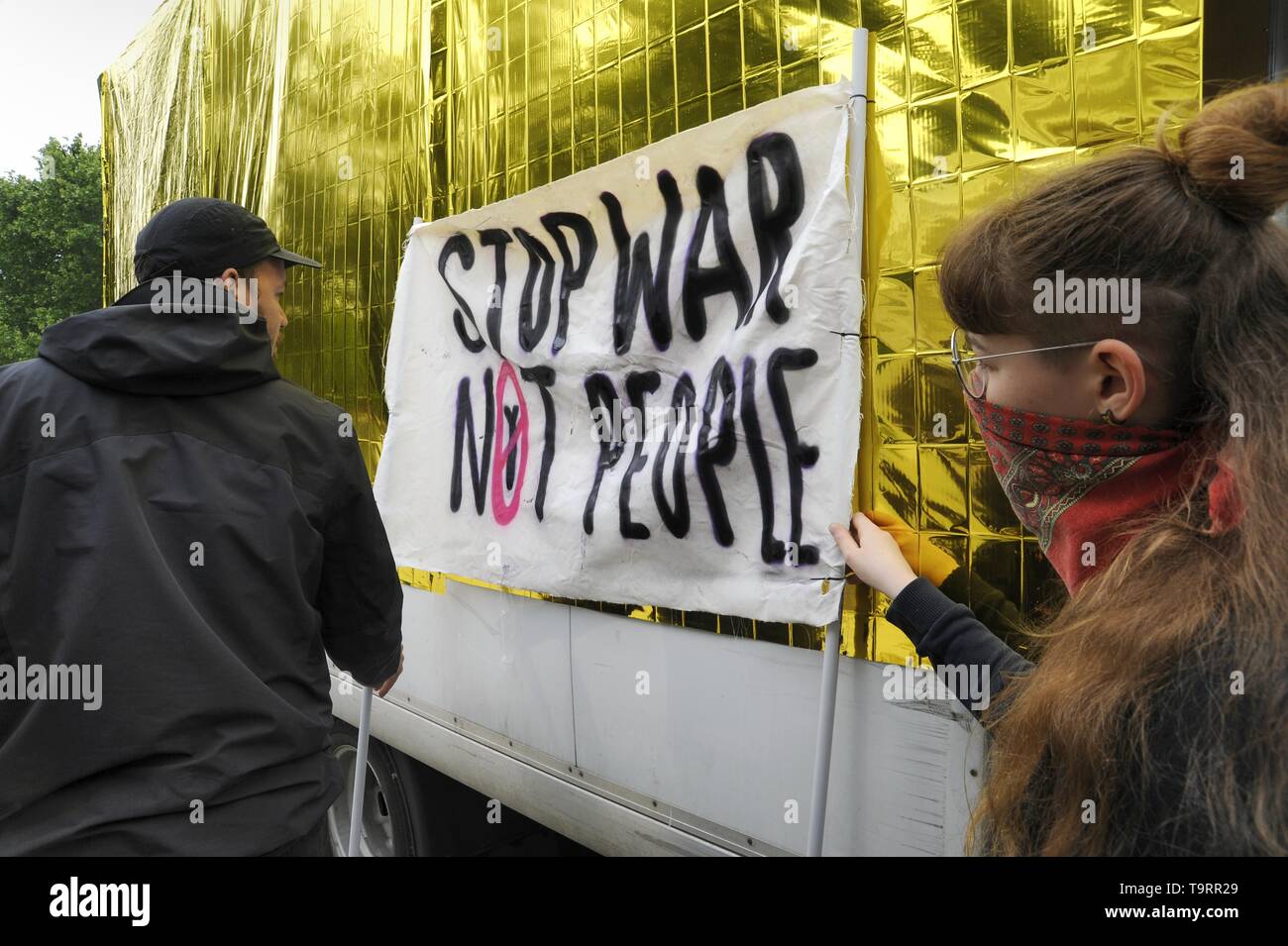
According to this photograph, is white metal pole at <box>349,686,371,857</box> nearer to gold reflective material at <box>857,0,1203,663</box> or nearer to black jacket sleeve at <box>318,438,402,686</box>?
black jacket sleeve at <box>318,438,402,686</box>

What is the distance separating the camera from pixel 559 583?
7.77 ft

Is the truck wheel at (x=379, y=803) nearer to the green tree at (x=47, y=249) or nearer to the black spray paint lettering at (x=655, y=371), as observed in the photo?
the black spray paint lettering at (x=655, y=371)

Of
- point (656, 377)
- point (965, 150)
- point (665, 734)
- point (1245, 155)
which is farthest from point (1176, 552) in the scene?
point (665, 734)

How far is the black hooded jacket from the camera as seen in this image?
1.55m

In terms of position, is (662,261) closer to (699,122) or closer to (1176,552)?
(699,122)

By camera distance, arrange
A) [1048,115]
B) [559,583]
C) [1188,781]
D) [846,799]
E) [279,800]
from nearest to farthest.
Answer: [1188,781] < [1048,115] < [279,800] < [846,799] < [559,583]

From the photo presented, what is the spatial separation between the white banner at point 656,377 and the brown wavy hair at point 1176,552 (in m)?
0.53

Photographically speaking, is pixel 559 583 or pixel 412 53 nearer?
pixel 559 583

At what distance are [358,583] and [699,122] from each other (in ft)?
4.20

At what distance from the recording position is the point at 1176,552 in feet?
3.28
